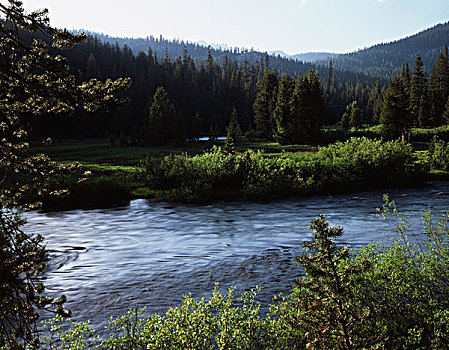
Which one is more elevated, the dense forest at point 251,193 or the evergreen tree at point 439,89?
the evergreen tree at point 439,89

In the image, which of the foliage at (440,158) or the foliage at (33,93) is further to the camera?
the foliage at (440,158)

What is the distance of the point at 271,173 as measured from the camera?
2536cm

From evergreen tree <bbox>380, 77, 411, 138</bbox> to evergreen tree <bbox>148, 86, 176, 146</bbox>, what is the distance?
38.7 m

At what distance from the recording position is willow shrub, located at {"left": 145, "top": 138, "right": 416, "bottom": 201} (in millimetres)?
24844

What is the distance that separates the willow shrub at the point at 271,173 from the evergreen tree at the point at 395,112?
1320 inches

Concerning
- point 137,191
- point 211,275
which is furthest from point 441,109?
point 211,275

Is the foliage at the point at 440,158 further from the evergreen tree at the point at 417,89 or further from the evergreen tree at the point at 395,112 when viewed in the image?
the evergreen tree at the point at 417,89

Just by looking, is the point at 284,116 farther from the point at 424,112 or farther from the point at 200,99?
the point at 200,99

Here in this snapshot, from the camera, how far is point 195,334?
18.6 ft

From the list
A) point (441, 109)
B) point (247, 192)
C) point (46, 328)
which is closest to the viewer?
point (46, 328)

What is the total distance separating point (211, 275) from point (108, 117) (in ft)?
325

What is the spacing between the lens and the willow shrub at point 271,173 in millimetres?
24844

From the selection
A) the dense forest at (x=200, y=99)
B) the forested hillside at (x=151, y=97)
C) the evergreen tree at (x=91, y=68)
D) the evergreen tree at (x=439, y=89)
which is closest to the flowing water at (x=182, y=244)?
the dense forest at (x=200, y=99)

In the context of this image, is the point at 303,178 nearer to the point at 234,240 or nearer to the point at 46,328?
the point at 234,240
